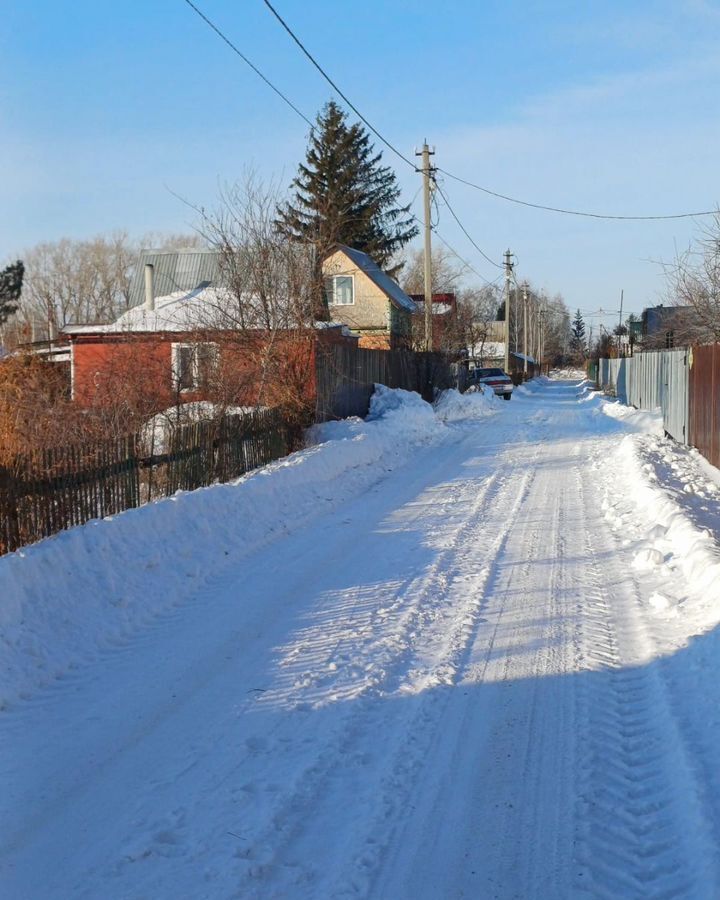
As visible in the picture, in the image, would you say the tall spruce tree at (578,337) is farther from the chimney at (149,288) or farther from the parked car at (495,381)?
the chimney at (149,288)

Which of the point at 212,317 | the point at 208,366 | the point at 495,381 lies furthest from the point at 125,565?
the point at 495,381

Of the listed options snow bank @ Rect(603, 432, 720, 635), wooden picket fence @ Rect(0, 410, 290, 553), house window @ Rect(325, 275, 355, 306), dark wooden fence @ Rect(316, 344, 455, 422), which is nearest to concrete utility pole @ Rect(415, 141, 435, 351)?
dark wooden fence @ Rect(316, 344, 455, 422)

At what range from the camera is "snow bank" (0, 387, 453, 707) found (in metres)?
6.33

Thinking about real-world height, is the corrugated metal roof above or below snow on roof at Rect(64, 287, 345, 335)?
above

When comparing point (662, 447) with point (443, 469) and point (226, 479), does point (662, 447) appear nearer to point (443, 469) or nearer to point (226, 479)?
point (443, 469)

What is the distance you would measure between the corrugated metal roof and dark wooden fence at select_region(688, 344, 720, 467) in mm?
21893

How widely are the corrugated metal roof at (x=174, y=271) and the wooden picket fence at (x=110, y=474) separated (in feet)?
72.2

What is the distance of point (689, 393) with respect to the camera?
752 inches

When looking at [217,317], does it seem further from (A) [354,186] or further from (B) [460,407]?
(A) [354,186]

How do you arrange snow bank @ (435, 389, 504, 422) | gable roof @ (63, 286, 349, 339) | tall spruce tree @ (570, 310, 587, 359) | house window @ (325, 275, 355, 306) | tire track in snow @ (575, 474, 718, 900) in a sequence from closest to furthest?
tire track in snow @ (575, 474, 718, 900)
gable roof @ (63, 286, 349, 339)
snow bank @ (435, 389, 504, 422)
house window @ (325, 275, 355, 306)
tall spruce tree @ (570, 310, 587, 359)

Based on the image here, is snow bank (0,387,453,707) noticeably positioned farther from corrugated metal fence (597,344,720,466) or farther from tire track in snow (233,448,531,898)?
corrugated metal fence (597,344,720,466)

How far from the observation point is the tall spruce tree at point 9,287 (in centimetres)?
4186

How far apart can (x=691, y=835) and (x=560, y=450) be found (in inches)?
664

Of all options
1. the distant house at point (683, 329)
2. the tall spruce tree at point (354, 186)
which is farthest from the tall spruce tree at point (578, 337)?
the distant house at point (683, 329)
